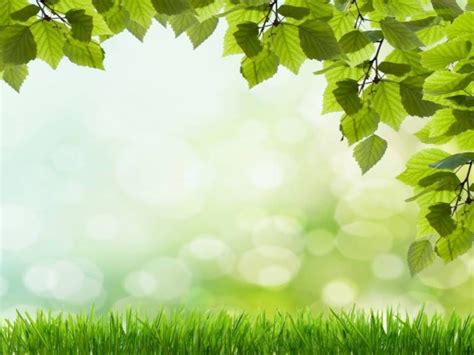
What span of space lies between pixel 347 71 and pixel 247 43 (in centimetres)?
68

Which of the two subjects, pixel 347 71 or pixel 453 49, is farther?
pixel 347 71

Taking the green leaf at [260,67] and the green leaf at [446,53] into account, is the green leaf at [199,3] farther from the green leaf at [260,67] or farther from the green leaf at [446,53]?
the green leaf at [446,53]

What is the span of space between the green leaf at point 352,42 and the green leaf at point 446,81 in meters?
0.33

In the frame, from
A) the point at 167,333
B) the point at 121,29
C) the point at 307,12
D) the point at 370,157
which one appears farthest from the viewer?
the point at 167,333

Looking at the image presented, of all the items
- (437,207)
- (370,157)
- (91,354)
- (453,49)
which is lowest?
(91,354)

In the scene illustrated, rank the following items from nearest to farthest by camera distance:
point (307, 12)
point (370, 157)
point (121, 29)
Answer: point (307, 12) → point (121, 29) → point (370, 157)

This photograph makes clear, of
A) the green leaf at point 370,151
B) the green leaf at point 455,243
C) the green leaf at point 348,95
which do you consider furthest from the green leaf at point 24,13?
the green leaf at point 455,243

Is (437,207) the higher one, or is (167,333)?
(437,207)

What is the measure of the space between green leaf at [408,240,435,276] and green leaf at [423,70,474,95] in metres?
0.89

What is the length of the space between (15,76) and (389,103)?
1.59 m

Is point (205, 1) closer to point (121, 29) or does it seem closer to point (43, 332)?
point (121, 29)

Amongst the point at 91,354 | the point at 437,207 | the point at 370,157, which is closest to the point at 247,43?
the point at 370,157

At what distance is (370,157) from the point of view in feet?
10.7

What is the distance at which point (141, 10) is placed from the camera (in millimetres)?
2910
